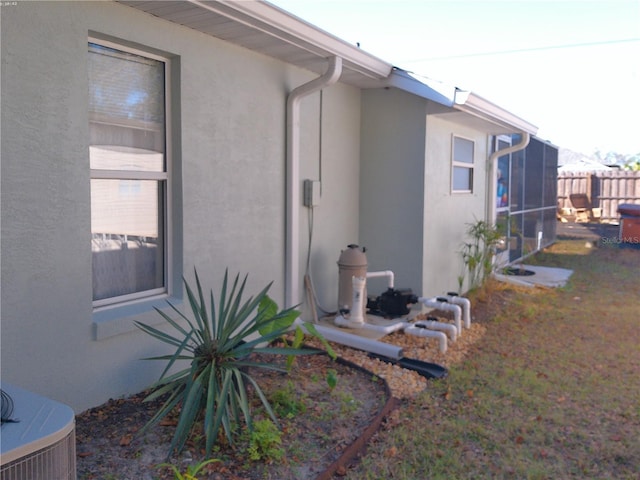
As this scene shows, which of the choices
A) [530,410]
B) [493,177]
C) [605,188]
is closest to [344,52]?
[530,410]

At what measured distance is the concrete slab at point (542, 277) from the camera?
10.3 m

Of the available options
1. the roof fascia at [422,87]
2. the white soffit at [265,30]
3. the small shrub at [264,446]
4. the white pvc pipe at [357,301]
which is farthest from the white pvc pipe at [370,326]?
the small shrub at [264,446]

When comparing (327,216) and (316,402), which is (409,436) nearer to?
(316,402)

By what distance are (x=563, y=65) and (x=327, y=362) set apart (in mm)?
16728

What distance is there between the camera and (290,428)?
397 centimetres

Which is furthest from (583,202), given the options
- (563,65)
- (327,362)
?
(327,362)

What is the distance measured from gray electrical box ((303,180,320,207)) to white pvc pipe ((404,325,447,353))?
67.8 inches

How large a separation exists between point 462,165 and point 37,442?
763 cm

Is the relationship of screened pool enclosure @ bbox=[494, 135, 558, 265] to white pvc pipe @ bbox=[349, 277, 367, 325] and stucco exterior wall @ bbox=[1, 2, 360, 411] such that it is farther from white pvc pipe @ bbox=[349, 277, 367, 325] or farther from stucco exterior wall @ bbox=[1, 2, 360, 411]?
stucco exterior wall @ bbox=[1, 2, 360, 411]

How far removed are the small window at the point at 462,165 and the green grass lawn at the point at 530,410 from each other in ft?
6.58

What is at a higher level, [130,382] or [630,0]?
[630,0]

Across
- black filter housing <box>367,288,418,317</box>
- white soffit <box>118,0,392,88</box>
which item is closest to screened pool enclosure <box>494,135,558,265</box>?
black filter housing <box>367,288,418,317</box>

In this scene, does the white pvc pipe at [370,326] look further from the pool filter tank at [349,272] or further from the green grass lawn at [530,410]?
the green grass lawn at [530,410]

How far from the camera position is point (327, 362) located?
18.0 ft
